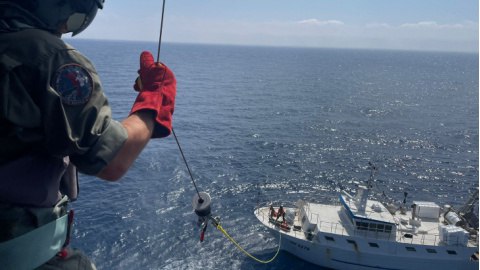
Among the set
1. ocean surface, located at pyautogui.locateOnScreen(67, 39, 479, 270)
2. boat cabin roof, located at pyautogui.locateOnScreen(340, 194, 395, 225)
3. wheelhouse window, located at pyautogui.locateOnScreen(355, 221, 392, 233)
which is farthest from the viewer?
ocean surface, located at pyautogui.locateOnScreen(67, 39, 479, 270)

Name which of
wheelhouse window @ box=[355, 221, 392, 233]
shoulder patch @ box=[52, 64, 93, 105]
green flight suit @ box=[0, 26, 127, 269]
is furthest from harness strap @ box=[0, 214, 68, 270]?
wheelhouse window @ box=[355, 221, 392, 233]

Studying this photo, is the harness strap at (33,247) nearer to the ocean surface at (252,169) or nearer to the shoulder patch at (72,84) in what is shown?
the shoulder patch at (72,84)

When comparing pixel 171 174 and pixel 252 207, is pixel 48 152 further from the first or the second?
pixel 171 174

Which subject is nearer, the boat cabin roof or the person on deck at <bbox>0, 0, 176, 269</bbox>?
the person on deck at <bbox>0, 0, 176, 269</bbox>

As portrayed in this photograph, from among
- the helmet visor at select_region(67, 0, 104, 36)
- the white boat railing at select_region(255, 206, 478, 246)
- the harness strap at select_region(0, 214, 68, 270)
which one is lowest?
the white boat railing at select_region(255, 206, 478, 246)

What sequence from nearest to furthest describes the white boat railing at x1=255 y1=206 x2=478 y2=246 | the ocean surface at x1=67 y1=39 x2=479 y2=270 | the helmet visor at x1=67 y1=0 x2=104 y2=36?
the helmet visor at x1=67 y1=0 x2=104 y2=36
the white boat railing at x1=255 y1=206 x2=478 y2=246
the ocean surface at x1=67 y1=39 x2=479 y2=270

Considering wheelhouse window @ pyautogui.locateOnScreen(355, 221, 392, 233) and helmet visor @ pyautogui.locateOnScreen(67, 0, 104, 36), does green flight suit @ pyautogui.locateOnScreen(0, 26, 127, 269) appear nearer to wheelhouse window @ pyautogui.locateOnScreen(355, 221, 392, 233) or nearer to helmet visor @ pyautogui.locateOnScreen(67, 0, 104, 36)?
helmet visor @ pyautogui.locateOnScreen(67, 0, 104, 36)

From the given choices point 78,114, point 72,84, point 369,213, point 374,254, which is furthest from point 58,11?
point 374,254
